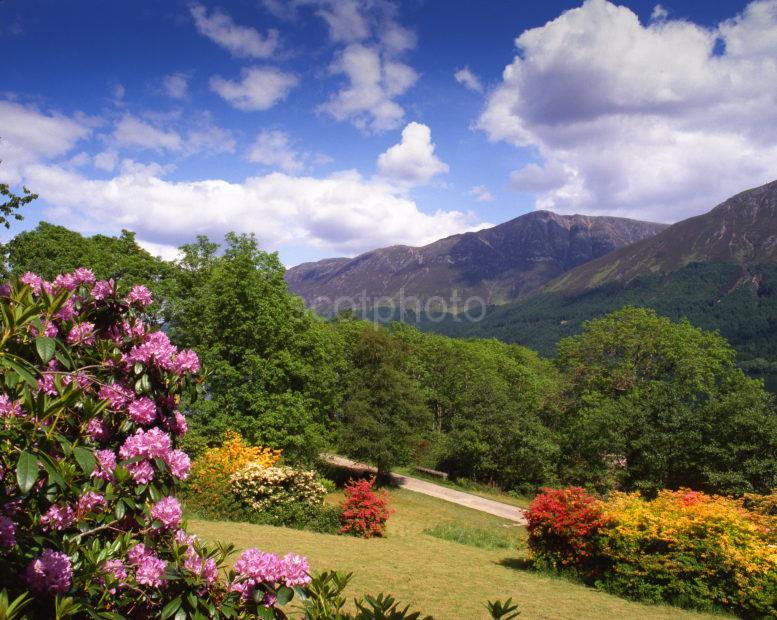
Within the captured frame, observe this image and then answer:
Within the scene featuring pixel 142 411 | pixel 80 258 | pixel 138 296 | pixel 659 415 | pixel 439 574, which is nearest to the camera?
pixel 142 411

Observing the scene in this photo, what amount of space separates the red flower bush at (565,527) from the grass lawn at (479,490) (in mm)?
16282

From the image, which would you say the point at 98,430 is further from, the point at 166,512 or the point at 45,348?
the point at 45,348

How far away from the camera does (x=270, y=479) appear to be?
16141mm

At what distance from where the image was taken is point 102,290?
364 cm

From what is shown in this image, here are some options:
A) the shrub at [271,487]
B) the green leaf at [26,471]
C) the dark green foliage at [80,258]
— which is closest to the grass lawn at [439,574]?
the shrub at [271,487]

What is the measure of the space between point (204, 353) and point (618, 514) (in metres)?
17.1

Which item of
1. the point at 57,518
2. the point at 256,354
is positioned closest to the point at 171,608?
the point at 57,518

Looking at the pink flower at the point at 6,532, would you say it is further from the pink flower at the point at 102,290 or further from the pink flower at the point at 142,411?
the pink flower at the point at 102,290

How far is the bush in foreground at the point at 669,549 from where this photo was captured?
9.66 m

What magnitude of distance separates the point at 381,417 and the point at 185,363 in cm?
2454

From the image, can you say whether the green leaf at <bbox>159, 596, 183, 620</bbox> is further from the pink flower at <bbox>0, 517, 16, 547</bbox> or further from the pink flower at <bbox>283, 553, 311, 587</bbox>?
the pink flower at <bbox>0, 517, 16, 547</bbox>

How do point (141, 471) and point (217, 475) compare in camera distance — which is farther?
point (217, 475)

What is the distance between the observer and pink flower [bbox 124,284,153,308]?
383cm

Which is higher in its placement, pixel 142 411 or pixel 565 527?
pixel 142 411
